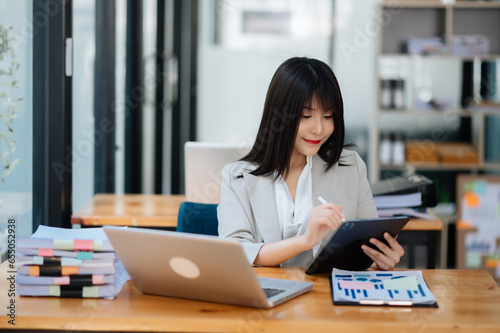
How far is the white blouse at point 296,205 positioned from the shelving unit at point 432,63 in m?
2.93

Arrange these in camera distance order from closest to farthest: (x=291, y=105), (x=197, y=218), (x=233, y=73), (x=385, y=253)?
(x=385, y=253), (x=291, y=105), (x=197, y=218), (x=233, y=73)

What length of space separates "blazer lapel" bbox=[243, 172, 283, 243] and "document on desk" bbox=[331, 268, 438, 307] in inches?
14.4

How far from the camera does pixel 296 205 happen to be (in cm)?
221

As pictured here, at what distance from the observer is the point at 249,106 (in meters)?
5.89

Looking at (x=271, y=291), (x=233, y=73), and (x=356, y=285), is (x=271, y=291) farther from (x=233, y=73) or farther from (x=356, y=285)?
(x=233, y=73)

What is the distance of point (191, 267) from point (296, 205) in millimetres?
754

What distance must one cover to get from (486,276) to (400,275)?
0.29m

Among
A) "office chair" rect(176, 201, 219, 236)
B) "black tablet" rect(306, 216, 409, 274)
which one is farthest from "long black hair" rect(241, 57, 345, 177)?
"black tablet" rect(306, 216, 409, 274)

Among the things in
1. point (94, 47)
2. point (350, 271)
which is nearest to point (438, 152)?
point (94, 47)

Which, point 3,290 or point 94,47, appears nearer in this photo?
point 3,290

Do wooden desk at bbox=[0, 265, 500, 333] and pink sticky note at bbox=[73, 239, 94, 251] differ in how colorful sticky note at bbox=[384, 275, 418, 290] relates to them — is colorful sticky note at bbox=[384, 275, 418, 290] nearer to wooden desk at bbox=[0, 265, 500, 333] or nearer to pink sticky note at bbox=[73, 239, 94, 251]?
wooden desk at bbox=[0, 265, 500, 333]

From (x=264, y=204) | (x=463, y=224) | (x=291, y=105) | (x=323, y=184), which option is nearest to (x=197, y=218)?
(x=264, y=204)

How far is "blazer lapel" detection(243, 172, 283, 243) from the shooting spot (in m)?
2.14

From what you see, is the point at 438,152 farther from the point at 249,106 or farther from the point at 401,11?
the point at 249,106
